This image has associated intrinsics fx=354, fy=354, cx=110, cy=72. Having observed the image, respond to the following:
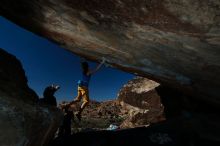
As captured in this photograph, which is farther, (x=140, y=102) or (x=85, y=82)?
(x=140, y=102)

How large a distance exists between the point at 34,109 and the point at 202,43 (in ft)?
19.1

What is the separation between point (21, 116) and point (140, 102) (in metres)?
19.8

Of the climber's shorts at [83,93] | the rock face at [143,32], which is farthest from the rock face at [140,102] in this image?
the rock face at [143,32]

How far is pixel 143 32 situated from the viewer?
11664 mm

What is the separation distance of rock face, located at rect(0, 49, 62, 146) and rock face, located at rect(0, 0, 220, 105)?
2853 millimetres

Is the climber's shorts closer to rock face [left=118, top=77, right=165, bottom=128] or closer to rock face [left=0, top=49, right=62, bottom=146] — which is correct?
rock face [left=0, top=49, right=62, bottom=146]

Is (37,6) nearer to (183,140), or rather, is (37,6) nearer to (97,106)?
(183,140)

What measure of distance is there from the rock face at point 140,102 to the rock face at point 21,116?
12430 millimetres

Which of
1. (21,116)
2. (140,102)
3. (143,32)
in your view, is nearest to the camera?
(21,116)

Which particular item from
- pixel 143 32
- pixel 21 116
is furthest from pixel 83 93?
pixel 143 32

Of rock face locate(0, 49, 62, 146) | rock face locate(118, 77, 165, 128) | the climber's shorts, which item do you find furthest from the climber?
rock face locate(118, 77, 165, 128)

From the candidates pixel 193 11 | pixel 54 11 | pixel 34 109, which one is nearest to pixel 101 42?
pixel 54 11

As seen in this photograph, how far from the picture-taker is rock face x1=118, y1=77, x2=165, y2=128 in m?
25.0

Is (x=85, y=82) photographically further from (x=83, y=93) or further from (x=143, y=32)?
(x=143, y=32)
